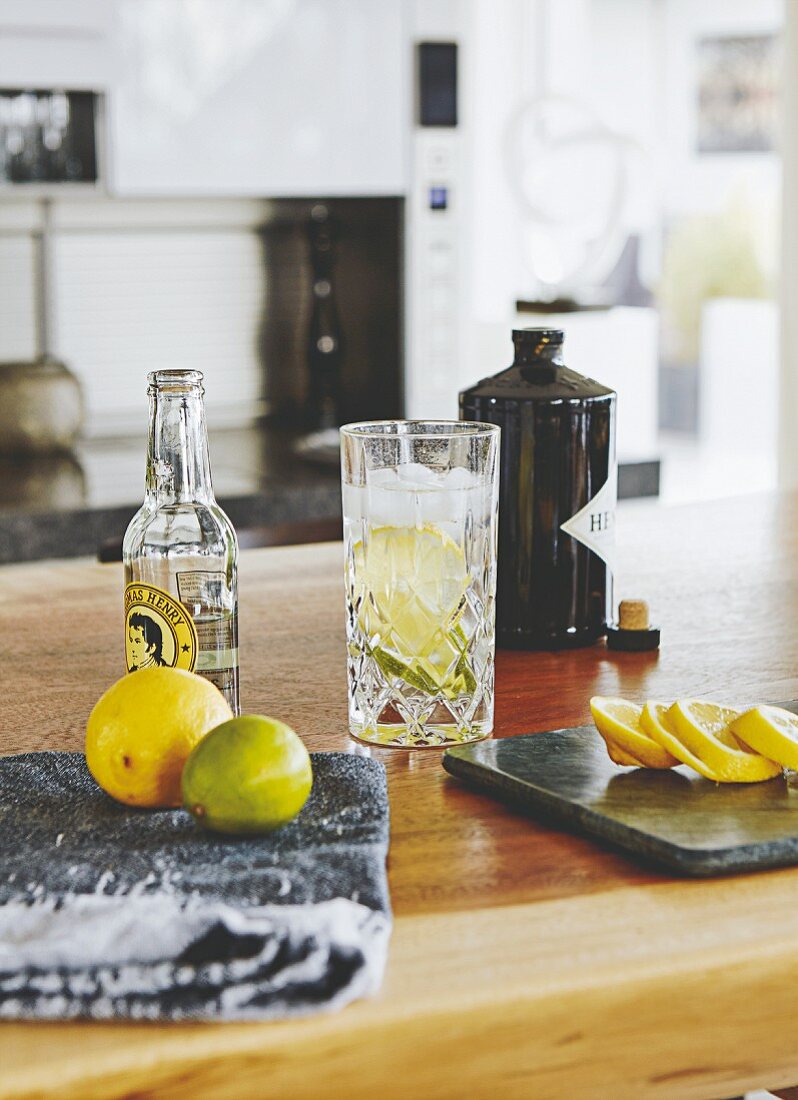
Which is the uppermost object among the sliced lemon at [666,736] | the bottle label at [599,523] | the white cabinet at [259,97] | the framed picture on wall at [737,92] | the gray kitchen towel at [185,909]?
the framed picture on wall at [737,92]

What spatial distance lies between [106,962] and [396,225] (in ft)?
8.96

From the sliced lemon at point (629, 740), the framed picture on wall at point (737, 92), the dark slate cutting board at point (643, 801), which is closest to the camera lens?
the dark slate cutting board at point (643, 801)

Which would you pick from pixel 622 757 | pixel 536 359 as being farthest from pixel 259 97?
pixel 622 757

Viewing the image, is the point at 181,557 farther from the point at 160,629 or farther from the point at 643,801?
the point at 643,801

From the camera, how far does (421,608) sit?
94cm

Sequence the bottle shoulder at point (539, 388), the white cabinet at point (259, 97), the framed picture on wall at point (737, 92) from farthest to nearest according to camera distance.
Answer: the framed picture on wall at point (737, 92) < the white cabinet at point (259, 97) < the bottle shoulder at point (539, 388)

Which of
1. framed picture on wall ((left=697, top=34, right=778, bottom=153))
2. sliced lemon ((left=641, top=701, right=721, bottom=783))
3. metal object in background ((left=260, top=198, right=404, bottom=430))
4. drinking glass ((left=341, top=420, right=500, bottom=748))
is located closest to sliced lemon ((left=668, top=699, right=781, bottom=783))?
sliced lemon ((left=641, top=701, right=721, bottom=783))

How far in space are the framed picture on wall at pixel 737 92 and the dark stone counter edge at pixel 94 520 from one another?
6564 millimetres

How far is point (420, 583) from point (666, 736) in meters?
0.19

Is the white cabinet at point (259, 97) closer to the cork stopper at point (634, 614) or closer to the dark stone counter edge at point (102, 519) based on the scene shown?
the dark stone counter edge at point (102, 519)

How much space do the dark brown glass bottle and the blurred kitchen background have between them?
4.36 feet

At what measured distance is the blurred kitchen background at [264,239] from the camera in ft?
9.09

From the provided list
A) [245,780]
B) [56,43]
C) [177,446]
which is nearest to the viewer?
[245,780]

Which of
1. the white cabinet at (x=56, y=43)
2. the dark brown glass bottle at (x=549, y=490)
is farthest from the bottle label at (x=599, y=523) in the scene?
the white cabinet at (x=56, y=43)
